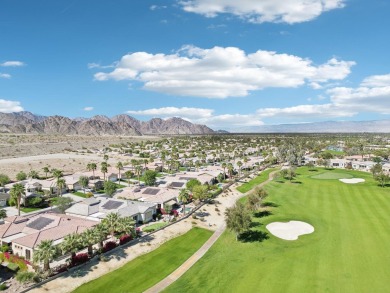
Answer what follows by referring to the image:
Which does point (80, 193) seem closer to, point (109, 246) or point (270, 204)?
point (109, 246)

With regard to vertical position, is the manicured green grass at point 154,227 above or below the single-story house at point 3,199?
below

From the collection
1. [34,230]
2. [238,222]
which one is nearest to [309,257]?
[238,222]

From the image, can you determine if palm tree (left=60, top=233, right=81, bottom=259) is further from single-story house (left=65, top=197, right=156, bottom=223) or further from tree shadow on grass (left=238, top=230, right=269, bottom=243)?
tree shadow on grass (left=238, top=230, right=269, bottom=243)

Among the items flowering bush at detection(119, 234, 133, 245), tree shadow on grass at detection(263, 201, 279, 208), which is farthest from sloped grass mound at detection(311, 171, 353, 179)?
flowering bush at detection(119, 234, 133, 245)

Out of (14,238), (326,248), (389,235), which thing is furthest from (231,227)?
(14,238)

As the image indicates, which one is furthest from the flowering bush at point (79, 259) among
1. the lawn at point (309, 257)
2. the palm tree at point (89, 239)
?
the lawn at point (309, 257)

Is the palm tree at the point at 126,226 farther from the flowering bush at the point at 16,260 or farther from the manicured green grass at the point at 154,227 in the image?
the flowering bush at the point at 16,260

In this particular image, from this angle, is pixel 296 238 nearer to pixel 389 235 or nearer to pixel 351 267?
pixel 351 267
